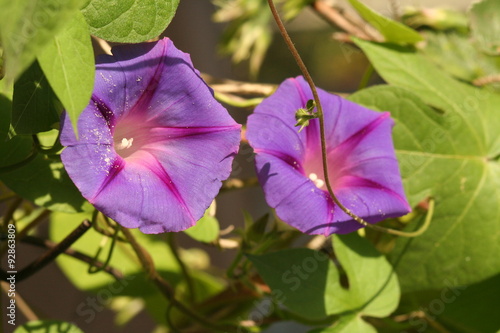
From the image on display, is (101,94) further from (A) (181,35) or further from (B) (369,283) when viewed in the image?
(A) (181,35)

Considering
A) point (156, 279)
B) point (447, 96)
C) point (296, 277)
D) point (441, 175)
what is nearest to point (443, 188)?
point (441, 175)

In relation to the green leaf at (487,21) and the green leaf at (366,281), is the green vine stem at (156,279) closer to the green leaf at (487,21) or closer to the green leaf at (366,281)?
the green leaf at (366,281)

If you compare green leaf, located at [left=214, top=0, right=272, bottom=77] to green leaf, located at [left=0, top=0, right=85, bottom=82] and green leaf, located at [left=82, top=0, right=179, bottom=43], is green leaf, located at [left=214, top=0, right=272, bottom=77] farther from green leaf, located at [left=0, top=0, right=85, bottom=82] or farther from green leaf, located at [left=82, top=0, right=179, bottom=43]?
green leaf, located at [left=0, top=0, right=85, bottom=82]

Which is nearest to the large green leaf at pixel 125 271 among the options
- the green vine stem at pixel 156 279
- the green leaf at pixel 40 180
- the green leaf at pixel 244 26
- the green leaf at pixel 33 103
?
the green vine stem at pixel 156 279

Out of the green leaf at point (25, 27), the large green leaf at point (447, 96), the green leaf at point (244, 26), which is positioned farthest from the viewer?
the green leaf at point (244, 26)

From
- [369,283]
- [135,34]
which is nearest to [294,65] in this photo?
[369,283]

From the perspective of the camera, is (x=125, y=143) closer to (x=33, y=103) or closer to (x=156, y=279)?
(x=33, y=103)
